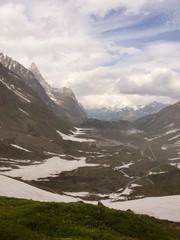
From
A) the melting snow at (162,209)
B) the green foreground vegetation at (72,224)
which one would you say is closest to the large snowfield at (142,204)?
the melting snow at (162,209)

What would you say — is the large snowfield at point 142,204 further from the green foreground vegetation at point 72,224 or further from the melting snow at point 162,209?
the green foreground vegetation at point 72,224

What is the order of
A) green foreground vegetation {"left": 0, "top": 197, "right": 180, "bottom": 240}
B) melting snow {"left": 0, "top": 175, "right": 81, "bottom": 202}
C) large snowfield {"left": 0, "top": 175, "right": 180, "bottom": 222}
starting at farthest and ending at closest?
1. melting snow {"left": 0, "top": 175, "right": 81, "bottom": 202}
2. large snowfield {"left": 0, "top": 175, "right": 180, "bottom": 222}
3. green foreground vegetation {"left": 0, "top": 197, "right": 180, "bottom": 240}

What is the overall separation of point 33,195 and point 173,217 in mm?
36867

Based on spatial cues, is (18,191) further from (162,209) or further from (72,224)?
(72,224)

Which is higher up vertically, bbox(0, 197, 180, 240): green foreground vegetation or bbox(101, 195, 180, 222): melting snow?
bbox(101, 195, 180, 222): melting snow

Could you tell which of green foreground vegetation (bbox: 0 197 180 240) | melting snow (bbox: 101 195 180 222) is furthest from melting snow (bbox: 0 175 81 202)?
green foreground vegetation (bbox: 0 197 180 240)

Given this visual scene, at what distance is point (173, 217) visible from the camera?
9312 cm

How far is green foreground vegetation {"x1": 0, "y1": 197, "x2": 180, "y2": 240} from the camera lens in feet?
110

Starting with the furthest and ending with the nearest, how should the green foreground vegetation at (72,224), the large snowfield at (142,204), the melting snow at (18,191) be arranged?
1. the melting snow at (18,191)
2. the large snowfield at (142,204)
3. the green foreground vegetation at (72,224)

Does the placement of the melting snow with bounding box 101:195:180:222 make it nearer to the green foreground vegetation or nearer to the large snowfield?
the large snowfield

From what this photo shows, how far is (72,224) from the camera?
124 feet

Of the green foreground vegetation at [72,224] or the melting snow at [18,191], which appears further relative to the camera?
the melting snow at [18,191]

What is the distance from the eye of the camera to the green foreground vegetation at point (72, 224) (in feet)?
110

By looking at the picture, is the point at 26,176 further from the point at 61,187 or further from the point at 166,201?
the point at 166,201
